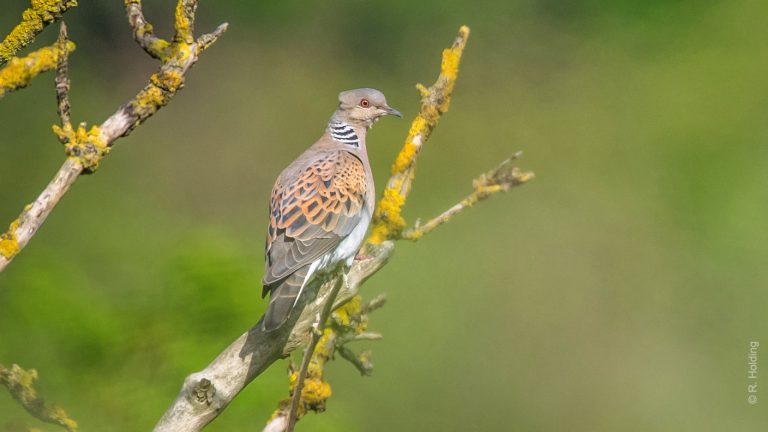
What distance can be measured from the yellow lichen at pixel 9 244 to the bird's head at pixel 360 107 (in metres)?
1.55

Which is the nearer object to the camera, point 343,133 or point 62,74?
point 62,74

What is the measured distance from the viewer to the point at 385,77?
536 centimetres

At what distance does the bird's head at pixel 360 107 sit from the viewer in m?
3.03

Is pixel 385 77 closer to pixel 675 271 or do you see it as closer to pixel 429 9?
pixel 429 9

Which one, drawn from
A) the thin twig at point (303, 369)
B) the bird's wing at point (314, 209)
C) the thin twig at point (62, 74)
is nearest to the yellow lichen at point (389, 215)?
the bird's wing at point (314, 209)

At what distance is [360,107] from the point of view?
304 centimetres

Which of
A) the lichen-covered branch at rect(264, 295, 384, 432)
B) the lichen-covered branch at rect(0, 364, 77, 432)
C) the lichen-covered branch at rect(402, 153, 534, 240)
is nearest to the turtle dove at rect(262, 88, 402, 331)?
the lichen-covered branch at rect(264, 295, 384, 432)

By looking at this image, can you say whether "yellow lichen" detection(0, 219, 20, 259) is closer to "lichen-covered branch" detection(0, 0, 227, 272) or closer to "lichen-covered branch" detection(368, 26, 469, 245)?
"lichen-covered branch" detection(0, 0, 227, 272)

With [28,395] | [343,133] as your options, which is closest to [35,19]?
[28,395]

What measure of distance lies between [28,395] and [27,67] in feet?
1.92

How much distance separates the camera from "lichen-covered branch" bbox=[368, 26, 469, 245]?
7.32ft

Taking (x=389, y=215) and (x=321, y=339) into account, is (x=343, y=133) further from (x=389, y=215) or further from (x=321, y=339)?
(x=321, y=339)

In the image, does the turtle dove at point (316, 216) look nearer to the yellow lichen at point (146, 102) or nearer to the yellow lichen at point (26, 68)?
the yellow lichen at point (146, 102)

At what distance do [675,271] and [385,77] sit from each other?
5.90 ft
